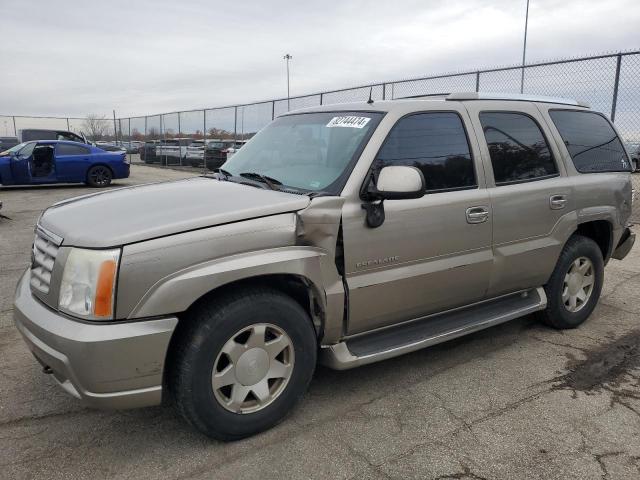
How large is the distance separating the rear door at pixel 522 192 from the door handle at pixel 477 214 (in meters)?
0.11

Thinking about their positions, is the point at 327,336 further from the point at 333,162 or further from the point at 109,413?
the point at 109,413

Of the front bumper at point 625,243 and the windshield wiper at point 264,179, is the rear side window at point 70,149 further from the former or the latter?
the front bumper at point 625,243

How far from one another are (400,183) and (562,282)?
221cm

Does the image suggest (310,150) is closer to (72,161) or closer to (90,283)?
(90,283)

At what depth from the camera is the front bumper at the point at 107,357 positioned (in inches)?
94.6

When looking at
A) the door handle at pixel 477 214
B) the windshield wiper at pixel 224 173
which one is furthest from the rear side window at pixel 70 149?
the door handle at pixel 477 214

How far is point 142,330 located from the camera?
2461 millimetres

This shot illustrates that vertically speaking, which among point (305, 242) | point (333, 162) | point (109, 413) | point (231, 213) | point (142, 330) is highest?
point (333, 162)

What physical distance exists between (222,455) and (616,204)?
A: 155 inches

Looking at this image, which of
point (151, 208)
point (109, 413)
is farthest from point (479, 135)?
point (109, 413)

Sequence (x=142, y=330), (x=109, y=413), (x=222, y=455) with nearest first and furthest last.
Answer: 1. (x=142, y=330)
2. (x=222, y=455)
3. (x=109, y=413)

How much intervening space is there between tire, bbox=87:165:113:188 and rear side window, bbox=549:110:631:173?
1454 cm

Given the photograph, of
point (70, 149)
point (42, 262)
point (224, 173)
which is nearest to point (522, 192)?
point (224, 173)

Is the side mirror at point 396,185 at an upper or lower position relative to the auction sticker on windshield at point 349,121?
lower
